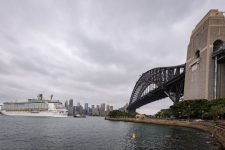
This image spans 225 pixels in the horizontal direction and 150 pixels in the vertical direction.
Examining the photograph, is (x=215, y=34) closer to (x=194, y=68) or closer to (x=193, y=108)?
(x=194, y=68)

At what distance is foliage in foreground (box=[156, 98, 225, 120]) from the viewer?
266 ft

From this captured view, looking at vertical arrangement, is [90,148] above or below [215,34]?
below

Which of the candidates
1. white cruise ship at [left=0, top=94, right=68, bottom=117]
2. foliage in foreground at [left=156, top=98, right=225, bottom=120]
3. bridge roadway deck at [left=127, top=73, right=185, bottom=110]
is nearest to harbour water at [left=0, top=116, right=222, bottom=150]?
foliage in foreground at [left=156, top=98, right=225, bottom=120]

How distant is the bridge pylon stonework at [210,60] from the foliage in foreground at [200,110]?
9.88 m

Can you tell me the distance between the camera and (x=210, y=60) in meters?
113

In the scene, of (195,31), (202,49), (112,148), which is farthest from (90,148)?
(195,31)

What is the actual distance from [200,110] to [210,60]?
25633mm

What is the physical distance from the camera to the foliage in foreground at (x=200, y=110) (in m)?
81.0

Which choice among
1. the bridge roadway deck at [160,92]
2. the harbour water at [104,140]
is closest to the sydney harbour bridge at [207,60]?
the bridge roadway deck at [160,92]

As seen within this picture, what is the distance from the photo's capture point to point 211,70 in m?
112

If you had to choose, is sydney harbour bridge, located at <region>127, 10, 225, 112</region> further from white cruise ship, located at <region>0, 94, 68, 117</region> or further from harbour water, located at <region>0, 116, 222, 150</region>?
white cruise ship, located at <region>0, 94, 68, 117</region>

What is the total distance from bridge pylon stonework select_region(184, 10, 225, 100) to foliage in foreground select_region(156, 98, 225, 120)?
9.88m

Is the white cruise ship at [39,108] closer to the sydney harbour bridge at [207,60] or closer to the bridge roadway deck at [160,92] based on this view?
the bridge roadway deck at [160,92]

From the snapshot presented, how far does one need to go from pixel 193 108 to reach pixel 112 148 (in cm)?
6608
